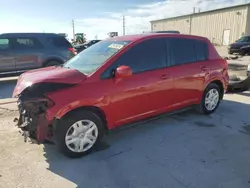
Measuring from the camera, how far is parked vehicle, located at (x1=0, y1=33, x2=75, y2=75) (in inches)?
354

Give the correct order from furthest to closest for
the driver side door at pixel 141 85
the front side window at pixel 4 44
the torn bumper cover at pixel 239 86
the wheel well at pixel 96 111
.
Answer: the front side window at pixel 4 44, the torn bumper cover at pixel 239 86, the driver side door at pixel 141 85, the wheel well at pixel 96 111

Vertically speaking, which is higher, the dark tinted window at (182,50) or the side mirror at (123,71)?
the dark tinted window at (182,50)

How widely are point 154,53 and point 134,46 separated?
0.44 m

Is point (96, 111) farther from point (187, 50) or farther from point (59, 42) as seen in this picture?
point (59, 42)

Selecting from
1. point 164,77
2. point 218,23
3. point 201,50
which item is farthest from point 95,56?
point 218,23

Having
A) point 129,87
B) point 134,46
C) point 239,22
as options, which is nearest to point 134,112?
point 129,87

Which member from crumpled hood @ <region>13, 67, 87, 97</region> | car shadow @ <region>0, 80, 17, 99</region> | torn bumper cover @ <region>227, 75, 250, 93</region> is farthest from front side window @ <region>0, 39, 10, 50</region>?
torn bumper cover @ <region>227, 75, 250, 93</region>

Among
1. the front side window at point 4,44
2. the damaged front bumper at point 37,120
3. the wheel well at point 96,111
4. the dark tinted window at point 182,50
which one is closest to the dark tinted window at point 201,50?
the dark tinted window at point 182,50

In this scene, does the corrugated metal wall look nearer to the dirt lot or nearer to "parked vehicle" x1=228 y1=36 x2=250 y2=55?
"parked vehicle" x1=228 y1=36 x2=250 y2=55

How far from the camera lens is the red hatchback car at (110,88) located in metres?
3.32

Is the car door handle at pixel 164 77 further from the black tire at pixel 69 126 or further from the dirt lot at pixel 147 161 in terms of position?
the black tire at pixel 69 126

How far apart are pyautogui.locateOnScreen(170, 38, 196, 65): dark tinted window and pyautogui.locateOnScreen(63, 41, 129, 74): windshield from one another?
100cm

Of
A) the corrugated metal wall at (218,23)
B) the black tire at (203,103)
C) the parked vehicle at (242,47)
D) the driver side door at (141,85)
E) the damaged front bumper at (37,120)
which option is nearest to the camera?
the damaged front bumper at (37,120)

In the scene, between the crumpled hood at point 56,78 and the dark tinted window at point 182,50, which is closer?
the crumpled hood at point 56,78
